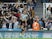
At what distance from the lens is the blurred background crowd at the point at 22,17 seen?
642 centimetres

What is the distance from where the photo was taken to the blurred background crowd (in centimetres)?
642

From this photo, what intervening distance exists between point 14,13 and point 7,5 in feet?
0.58

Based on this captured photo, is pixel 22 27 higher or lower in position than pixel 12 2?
lower

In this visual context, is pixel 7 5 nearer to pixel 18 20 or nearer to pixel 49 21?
pixel 18 20

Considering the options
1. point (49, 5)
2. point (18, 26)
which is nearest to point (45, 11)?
point (49, 5)

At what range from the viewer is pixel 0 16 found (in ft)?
21.1

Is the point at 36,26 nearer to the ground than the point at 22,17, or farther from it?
nearer to the ground

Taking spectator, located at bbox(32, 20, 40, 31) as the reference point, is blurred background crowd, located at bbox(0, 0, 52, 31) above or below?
above

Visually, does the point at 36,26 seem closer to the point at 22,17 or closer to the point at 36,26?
the point at 36,26

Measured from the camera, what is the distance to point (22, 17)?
6.43 meters

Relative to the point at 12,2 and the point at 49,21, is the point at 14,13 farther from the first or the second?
the point at 49,21

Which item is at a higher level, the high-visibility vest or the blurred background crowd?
the blurred background crowd

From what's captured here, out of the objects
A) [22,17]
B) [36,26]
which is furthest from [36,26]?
[22,17]

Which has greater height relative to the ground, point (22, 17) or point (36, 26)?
point (22, 17)
